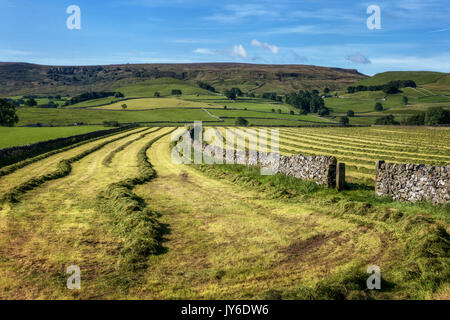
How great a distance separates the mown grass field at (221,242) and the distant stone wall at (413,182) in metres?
0.50

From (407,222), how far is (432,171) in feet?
10.5

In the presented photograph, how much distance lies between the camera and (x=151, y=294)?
8570mm

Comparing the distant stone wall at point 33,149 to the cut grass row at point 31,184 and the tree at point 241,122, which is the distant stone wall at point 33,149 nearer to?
the cut grass row at point 31,184

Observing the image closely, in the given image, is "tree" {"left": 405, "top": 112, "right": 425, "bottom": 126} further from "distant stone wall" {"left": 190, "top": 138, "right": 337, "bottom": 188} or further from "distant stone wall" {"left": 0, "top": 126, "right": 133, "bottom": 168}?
"distant stone wall" {"left": 190, "top": 138, "right": 337, "bottom": 188}

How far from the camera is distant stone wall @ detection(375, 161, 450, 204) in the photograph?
47.9 ft

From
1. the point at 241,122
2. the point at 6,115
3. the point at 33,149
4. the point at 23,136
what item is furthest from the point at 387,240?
the point at 241,122

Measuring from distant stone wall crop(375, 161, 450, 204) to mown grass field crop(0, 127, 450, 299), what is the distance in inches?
19.7

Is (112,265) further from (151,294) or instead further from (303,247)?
(303,247)

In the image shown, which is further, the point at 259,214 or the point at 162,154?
the point at 162,154

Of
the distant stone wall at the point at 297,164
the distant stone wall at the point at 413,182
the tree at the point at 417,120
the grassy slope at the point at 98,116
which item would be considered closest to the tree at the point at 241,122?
the grassy slope at the point at 98,116

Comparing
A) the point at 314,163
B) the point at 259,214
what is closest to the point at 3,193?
the point at 259,214

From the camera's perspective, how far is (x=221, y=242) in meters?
12.3

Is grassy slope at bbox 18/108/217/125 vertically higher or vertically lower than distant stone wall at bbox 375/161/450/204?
higher

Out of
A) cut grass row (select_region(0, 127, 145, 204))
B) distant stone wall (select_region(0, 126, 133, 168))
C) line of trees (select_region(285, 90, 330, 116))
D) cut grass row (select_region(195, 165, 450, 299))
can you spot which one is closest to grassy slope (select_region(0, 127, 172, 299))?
cut grass row (select_region(0, 127, 145, 204))
